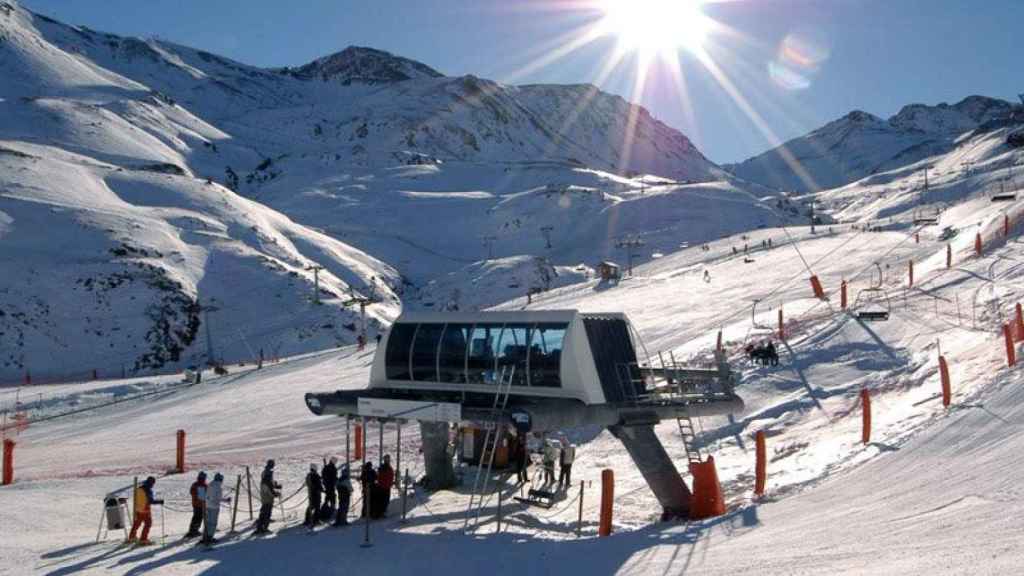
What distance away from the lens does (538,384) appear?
57.4ft

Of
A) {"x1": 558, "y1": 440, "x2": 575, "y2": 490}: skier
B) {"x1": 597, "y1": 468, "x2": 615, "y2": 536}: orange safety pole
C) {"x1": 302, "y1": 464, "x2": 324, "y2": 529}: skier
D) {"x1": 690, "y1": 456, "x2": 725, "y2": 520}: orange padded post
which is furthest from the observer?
{"x1": 558, "y1": 440, "x2": 575, "y2": 490}: skier

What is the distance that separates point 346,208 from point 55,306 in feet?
249

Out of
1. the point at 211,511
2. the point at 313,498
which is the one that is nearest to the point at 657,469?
the point at 313,498

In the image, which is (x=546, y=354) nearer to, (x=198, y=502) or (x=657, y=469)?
(x=657, y=469)

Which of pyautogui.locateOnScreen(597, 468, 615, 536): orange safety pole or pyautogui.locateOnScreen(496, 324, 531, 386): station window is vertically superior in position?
pyautogui.locateOnScreen(496, 324, 531, 386): station window

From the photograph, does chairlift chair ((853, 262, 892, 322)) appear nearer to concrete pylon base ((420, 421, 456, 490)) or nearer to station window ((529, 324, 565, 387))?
concrete pylon base ((420, 421, 456, 490))

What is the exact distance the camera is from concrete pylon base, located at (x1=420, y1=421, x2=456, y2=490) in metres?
20.9

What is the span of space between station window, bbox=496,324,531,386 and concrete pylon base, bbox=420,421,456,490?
12.4 feet

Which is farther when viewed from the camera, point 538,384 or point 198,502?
point 538,384

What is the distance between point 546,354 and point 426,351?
3.39m

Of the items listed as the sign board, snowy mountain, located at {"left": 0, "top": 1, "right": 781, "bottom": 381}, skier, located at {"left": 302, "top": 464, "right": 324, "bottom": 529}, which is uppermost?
snowy mountain, located at {"left": 0, "top": 1, "right": 781, "bottom": 381}

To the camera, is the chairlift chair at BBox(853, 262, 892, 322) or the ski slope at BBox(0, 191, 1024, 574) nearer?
the ski slope at BBox(0, 191, 1024, 574)

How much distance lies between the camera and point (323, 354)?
46844mm

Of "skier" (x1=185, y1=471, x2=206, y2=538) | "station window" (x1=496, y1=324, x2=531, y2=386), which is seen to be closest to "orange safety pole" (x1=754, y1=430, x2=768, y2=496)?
"station window" (x1=496, y1=324, x2=531, y2=386)
